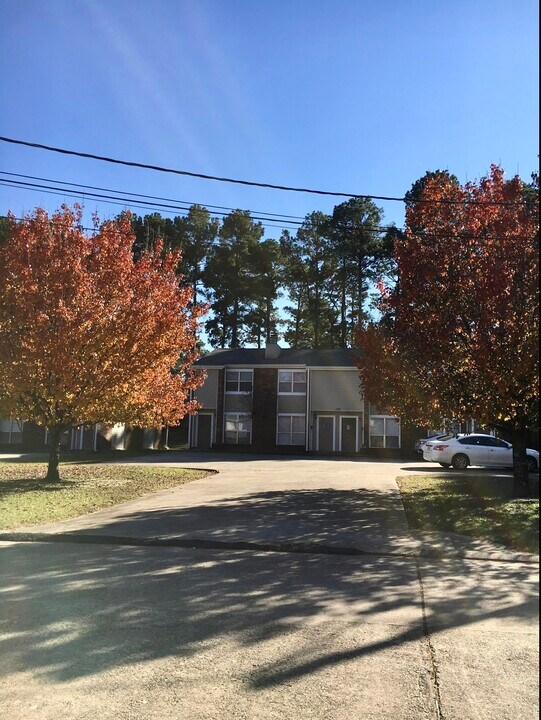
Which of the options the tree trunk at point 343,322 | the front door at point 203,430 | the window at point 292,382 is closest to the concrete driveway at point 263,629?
the window at point 292,382

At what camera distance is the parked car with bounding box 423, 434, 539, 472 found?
72.1 feet

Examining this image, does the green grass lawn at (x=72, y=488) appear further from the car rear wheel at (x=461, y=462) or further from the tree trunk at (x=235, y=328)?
the tree trunk at (x=235, y=328)

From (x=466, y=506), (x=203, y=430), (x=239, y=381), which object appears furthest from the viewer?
(x=203, y=430)

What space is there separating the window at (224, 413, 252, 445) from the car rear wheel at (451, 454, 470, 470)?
1532 cm

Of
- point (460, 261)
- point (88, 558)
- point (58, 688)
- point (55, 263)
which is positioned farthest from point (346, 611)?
point (55, 263)

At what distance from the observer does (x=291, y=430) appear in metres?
35.0

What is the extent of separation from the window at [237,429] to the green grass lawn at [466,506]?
19240 mm

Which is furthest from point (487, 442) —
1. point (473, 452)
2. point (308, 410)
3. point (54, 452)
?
point (54, 452)

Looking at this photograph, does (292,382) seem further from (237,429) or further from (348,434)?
(348,434)

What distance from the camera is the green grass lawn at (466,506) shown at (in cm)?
815

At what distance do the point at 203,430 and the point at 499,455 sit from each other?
19.6m

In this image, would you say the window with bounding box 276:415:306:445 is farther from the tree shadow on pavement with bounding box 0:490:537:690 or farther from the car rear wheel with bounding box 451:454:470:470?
the tree shadow on pavement with bounding box 0:490:537:690

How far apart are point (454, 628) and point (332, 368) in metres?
30.2

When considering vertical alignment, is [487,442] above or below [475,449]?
above
